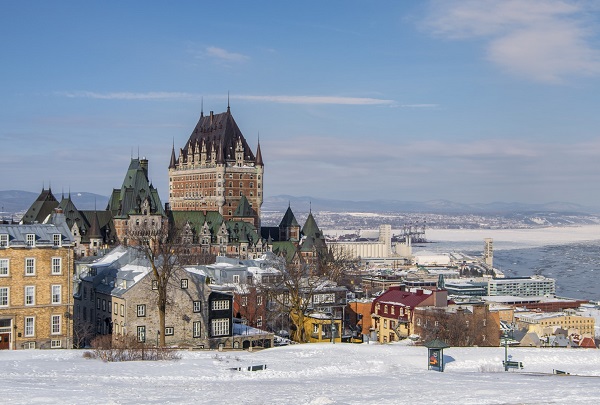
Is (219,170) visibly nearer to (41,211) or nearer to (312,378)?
(41,211)

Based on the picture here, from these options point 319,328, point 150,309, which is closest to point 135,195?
point 319,328

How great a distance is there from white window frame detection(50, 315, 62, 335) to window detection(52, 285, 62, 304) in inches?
40.7

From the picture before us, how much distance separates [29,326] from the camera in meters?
53.0

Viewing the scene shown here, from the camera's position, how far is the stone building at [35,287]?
2051 inches

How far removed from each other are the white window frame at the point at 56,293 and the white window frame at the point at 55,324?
103 centimetres

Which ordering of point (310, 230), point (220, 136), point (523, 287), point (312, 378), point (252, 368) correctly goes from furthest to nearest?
point (523, 287) → point (220, 136) → point (310, 230) → point (252, 368) → point (312, 378)

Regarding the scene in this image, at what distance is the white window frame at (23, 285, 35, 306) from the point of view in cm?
5262

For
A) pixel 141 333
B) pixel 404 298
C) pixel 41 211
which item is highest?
pixel 41 211

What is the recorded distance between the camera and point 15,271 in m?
52.2

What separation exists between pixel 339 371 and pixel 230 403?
11944mm

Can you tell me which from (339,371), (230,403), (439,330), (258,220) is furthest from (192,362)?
(258,220)

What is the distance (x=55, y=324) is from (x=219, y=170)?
340ft

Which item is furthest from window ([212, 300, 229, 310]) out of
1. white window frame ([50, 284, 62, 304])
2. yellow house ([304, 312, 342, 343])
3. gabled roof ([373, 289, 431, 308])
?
gabled roof ([373, 289, 431, 308])

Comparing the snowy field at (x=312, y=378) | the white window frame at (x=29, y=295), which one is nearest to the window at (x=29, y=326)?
the white window frame at (x=29, y=295)
